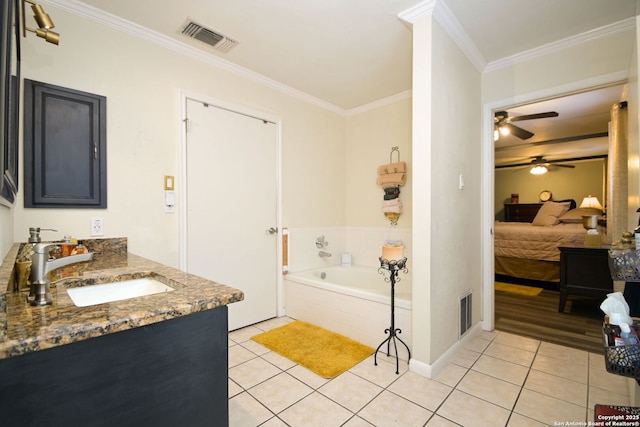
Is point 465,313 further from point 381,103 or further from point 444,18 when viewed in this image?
point 381,103

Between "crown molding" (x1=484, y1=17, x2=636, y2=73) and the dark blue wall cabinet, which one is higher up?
→ "crown molding" (x1=484, y1=17, x2=636, y2=73)

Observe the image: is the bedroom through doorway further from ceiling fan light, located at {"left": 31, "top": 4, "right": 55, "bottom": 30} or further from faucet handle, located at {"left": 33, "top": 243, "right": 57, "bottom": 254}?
faucet handle, located at {"left": 33, "top": 243, "right": 57, "bottom": 254}

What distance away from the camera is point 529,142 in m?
5.68

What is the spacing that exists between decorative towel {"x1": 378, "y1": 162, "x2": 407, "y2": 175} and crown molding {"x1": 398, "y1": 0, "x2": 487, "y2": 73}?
1.22 m

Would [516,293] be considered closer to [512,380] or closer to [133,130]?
[512,380]

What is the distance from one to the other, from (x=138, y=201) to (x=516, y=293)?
466 cm

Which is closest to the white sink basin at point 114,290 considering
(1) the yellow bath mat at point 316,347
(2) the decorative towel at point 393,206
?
(1) the yellow bath mat at point 316,347

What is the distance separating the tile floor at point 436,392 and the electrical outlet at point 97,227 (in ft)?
4.34

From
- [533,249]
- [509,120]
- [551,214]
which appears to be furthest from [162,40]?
[551,214]

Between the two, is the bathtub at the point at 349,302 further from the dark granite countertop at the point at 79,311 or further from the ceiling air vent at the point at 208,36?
the ceiling air vent at the point at 208,36

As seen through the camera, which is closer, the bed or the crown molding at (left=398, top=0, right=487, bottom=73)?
the crown molding at (left=398, top=0, right=487, bottom=73)

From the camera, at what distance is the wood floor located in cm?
263

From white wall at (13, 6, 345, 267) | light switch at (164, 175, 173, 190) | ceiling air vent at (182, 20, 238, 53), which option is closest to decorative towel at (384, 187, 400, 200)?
white wall at (13, 6, 345, 267)

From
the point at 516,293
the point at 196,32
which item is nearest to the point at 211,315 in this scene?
the point at 196,32
